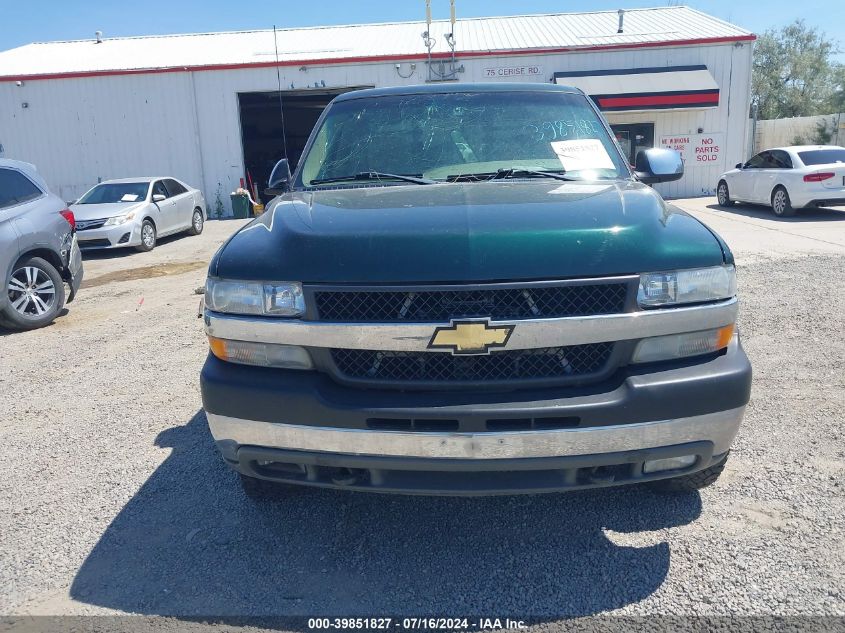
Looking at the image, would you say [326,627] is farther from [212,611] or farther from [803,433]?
[803,433]

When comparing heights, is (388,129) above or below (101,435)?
above

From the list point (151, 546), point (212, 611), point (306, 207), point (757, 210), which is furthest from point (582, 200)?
point (757, 210)

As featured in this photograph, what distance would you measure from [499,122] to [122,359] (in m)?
4.01

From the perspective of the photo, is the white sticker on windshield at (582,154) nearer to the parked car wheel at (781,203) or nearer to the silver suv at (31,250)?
the silver suv at (31,250)

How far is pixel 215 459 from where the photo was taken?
373 cm

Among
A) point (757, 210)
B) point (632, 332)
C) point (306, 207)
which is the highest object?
point (306, 207)

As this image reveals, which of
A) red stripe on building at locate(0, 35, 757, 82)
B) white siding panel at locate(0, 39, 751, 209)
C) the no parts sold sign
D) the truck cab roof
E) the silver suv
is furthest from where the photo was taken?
the no parts sold sign

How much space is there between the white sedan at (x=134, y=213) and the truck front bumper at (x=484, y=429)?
11595mm

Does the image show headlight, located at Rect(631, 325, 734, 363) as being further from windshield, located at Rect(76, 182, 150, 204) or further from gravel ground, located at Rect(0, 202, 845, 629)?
windshield, located at Rect(76, 182, 150, 204)

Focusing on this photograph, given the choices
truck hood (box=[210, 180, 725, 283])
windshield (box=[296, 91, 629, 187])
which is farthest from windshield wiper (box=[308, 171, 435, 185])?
truck hood (box=[210, 180, 725, 283])

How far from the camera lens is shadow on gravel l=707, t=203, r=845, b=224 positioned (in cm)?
1359

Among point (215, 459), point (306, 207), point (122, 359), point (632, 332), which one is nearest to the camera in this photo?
point (632, 332)

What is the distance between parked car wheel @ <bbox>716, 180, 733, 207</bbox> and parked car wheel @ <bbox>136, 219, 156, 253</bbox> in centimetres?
1360

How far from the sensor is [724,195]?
→ 1681 centimetres
